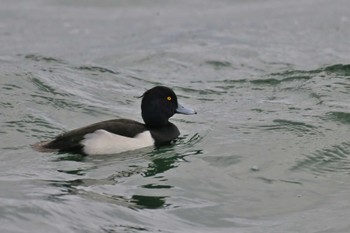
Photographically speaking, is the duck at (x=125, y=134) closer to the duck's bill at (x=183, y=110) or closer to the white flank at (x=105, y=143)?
the white flank at (x=105, y=143)

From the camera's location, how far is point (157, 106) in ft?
38.8

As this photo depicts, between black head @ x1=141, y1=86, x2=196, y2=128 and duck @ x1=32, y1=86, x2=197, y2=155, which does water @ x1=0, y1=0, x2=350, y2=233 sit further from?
black head @ x1=141, y1=86, x2=196, y2=128

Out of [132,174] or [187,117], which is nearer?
[132,174]

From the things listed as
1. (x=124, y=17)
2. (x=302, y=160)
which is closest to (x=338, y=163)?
(x=302, y=160)

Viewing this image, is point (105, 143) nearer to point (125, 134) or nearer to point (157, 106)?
point (125, 134)

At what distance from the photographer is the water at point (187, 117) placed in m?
9.03

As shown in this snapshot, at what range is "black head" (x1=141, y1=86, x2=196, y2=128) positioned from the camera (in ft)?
38.8

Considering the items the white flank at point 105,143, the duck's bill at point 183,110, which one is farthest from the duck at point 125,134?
the duck's bill at point 183,110

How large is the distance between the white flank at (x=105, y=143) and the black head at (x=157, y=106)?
2.45 ft

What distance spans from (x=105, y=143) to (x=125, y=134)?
313mm

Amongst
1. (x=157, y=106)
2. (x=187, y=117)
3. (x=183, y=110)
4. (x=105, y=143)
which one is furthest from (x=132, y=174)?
(x=187, y=117)

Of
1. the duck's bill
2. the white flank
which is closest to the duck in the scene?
the white flank

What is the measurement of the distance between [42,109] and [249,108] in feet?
10.00

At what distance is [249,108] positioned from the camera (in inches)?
538
